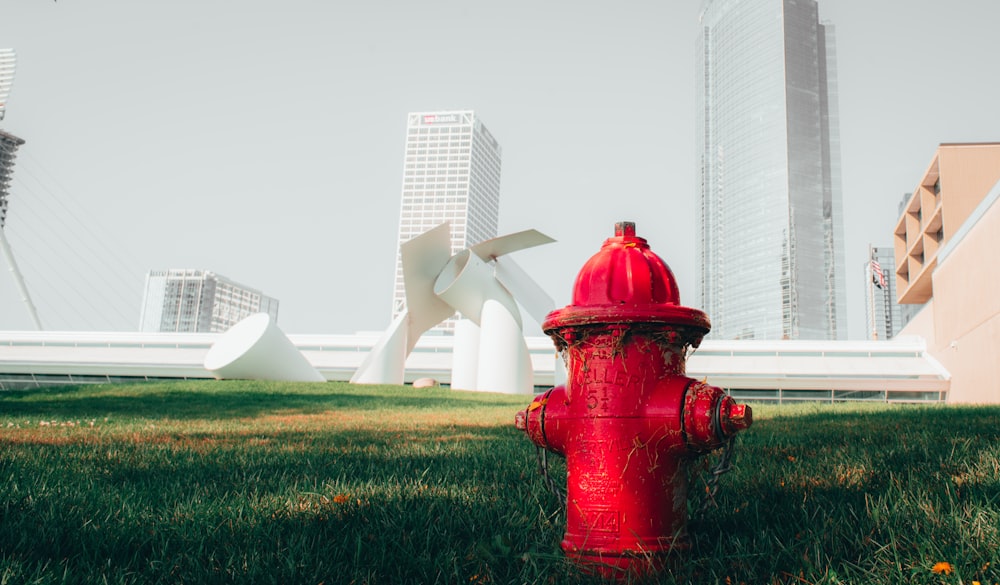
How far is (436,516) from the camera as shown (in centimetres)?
249

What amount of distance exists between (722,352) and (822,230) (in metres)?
110

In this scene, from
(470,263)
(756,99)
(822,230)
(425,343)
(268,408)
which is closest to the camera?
(268,408)

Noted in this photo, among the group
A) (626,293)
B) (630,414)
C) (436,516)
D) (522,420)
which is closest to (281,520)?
(436,516)

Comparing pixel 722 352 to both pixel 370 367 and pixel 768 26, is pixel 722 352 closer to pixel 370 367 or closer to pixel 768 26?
pixel 370 367

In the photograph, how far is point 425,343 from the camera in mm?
45219

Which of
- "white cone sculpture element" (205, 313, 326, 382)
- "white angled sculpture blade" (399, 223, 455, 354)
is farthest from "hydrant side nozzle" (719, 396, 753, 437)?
"white cone sculpture element" (205, 313, 326, 382)

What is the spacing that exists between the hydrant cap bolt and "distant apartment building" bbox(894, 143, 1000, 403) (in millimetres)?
21073

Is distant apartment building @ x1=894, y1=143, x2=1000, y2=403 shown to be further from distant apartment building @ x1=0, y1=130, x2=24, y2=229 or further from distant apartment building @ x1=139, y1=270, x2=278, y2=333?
distant apartment building @ x1=139, y1=270, x2=278, y2=333

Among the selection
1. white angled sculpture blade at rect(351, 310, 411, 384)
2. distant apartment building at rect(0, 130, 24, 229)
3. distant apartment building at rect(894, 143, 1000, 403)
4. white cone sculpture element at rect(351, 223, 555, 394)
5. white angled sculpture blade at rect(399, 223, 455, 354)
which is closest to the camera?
distant apartment building at rect(894, 143, 1000, 403)

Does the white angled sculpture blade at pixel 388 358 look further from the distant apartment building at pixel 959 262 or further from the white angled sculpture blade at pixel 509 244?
the distant apartment building at pixel 959 262

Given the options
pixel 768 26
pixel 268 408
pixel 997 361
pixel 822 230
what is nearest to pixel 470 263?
pixel 268 408

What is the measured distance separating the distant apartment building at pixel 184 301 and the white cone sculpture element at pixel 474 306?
157707 mm

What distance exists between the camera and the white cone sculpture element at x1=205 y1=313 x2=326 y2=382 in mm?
25406

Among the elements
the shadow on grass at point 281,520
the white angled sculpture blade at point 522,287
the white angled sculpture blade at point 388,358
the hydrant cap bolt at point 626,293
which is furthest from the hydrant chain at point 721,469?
the white angled sculpture blade at point 388,358
